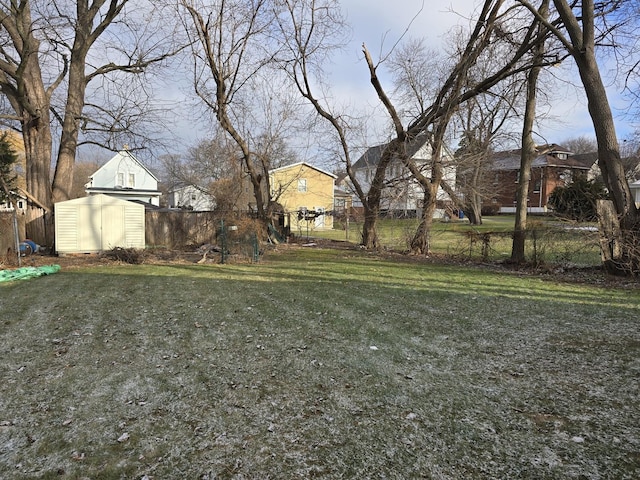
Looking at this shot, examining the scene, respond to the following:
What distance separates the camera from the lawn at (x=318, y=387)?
8.15 feet

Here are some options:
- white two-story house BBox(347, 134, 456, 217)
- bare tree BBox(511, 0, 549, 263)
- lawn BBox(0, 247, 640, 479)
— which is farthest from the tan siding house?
lawn BBox(0, 247, 640, 479)

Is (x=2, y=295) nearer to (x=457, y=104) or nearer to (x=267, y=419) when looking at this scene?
(x=267, y=419)

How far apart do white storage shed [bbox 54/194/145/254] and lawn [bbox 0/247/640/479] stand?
264 inches

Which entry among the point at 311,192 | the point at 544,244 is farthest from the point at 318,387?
the point at 311,192

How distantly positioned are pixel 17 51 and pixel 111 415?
15.7m

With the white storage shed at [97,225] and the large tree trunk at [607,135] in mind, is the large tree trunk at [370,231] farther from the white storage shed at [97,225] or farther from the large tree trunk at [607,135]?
the white storage shed at [97,225]

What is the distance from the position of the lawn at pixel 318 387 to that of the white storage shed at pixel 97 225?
6693 mm

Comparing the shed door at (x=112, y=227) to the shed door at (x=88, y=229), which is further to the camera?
the shed door at (x=112, y=227)

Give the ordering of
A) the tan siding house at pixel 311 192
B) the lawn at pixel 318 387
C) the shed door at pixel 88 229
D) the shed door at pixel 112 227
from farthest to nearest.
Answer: the tan siding house at pixel 311 192
the shed door at pixel 112 227
the shed door at pixel 88 229
the lawn at pixel 318 387

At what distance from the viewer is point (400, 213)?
16391 mm

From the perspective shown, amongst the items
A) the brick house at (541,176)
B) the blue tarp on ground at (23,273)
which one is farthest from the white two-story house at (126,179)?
the brick house at (541,176)

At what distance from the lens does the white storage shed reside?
1318 centimetres

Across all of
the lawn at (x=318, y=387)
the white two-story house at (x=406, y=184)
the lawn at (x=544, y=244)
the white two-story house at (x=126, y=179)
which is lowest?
the lawn at (x=318, y=387)

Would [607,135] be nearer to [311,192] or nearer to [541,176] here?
[311,192]
